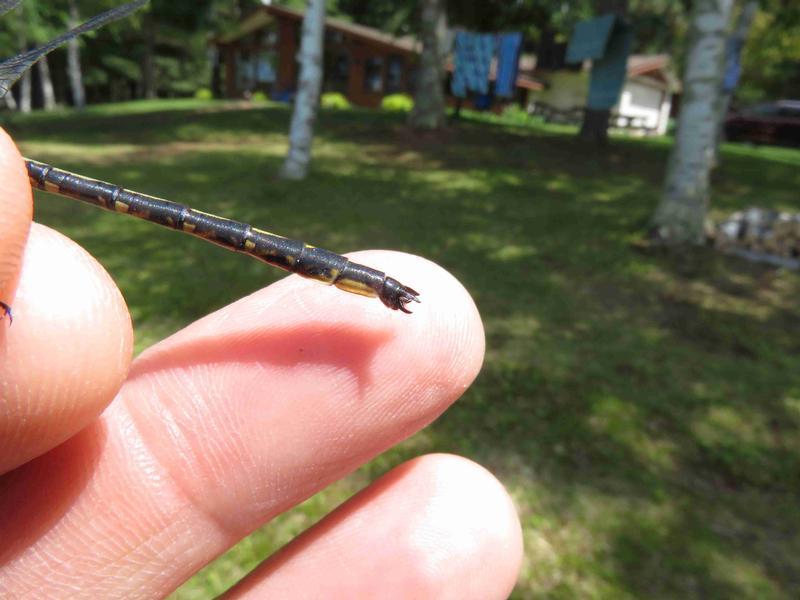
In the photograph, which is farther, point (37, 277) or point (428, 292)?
point (428, 292)

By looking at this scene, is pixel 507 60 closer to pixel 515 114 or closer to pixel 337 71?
pixel 515 114

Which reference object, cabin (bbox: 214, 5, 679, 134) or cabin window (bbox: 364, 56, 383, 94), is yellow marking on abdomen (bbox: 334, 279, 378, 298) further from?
cabin window (bbox: 364, 56, 383, 94)

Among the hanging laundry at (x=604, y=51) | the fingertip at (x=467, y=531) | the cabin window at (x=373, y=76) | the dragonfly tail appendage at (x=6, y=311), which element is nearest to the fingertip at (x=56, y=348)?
the dragonfly tail appendage at (x=6, y=311)

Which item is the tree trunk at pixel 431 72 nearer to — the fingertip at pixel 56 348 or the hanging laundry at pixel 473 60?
the hanging laundry at pixel 473 60

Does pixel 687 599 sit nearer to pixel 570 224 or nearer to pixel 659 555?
pixel 659 555

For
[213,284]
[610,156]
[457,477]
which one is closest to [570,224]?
[213,284]
